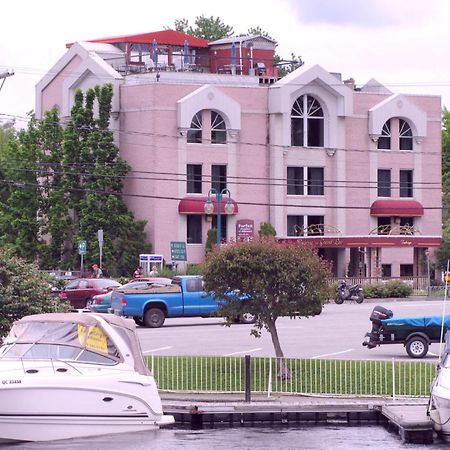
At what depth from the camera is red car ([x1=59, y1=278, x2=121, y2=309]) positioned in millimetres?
53716

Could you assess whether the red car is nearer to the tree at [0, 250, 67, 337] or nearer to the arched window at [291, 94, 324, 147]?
the tree at [0, 250, 67, 337]

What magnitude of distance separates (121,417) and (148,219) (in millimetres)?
54287

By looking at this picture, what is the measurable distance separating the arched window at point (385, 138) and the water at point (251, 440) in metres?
58.8

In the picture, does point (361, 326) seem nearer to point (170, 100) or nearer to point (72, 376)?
point (72, 376)

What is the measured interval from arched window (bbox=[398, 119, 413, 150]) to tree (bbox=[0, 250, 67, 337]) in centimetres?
5594

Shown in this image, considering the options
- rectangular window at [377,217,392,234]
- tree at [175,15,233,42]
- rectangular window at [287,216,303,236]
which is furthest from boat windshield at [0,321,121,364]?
tree at [175,15,233,42]

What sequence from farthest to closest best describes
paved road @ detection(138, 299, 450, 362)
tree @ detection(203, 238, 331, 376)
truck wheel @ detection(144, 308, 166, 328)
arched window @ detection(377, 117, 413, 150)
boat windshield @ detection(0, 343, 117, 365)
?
arched window @ detection(377, 117, 413, 150) < truck wheel @ detection(144, 308, 166, 328) < paved road @ detection(138, 299, 450, 362) < tree @ detection(203, 238, 331, 376) < boat windshield @ detection(0, 343, 117, 365)

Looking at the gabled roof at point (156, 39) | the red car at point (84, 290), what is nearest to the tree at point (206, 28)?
the gabled roof at point (156, 39)

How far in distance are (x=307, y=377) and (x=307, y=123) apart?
53.0 meters

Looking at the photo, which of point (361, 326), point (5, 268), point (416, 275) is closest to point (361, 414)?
point (5, 268)

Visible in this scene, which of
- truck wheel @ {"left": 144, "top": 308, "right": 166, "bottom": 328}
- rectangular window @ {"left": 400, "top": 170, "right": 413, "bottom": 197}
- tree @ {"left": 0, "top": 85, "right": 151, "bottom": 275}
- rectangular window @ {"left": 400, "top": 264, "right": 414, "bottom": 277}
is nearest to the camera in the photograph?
truck wheel @ {"left": 144, "top": 308, "right": 166, "bottom": 328}

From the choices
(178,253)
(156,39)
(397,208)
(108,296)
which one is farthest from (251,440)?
(156,39)

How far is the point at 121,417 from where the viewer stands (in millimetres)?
22719

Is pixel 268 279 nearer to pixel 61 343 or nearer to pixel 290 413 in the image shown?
pixel 290 413
